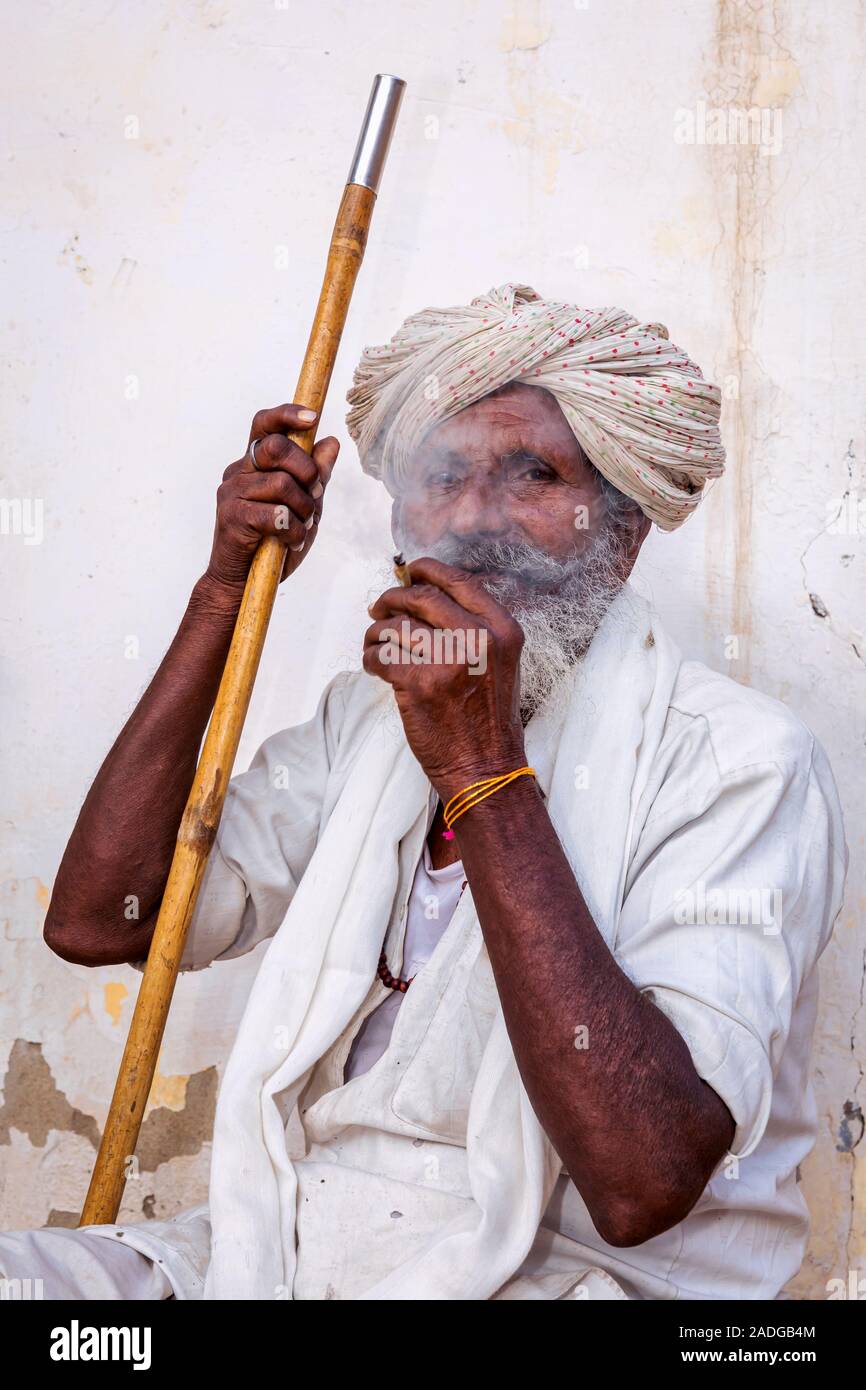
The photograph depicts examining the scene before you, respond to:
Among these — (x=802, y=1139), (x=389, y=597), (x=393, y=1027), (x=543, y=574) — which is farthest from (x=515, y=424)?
(x=802, y=1139)

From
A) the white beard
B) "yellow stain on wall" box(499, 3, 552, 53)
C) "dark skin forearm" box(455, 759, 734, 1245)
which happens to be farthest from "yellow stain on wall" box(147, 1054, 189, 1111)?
"yellow stain on wall" box(499, 3, 552, 53)

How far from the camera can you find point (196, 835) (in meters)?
2.21

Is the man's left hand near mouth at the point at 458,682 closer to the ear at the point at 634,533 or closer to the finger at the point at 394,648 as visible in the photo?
the finger at the point at 394,648

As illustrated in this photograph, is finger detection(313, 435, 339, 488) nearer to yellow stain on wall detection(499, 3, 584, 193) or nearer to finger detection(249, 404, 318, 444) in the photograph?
finger detection(249, 404, 318, 444)

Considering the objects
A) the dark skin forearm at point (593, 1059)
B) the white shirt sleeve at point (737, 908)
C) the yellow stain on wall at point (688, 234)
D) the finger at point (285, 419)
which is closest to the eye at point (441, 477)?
Result: the finger at point (285, 419)

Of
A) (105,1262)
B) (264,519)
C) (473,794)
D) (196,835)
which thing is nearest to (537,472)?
(264,519)

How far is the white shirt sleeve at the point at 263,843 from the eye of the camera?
243 centimetres

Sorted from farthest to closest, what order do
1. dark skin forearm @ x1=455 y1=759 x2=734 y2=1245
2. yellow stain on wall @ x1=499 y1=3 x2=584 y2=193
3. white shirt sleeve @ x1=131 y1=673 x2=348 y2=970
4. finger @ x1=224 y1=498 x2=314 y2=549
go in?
yellow stain on wall @ x1=499 y1=3 x2=584 y2=193 → white shirt sleeve @ x1=131 y1=673 x2=348 y2=970 → finger @ x1=224 y1=498 x2=314 y2=549 → dark skin forearm @ x1=455 y1=759 x2=734 y2=1245

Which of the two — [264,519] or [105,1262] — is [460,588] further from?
[105,1262]

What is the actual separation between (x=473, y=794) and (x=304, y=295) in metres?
1.82

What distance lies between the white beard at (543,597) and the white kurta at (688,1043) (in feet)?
0.59

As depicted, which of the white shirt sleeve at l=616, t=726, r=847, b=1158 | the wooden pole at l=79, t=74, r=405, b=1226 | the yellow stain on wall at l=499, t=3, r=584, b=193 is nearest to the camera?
the white shirt sleeve at l=616, t=726, r=847, b=1158

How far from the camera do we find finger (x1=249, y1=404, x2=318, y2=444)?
2.29 metres

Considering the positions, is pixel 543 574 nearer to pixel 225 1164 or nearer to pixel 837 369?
pixel 225 1164
